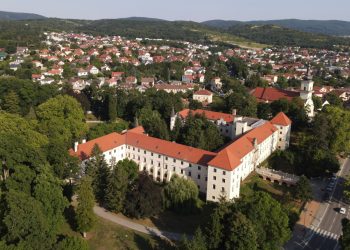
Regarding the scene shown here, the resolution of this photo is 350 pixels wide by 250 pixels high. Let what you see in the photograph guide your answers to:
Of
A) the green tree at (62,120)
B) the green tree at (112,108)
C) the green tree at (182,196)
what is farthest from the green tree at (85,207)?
the green tree at (112,108)

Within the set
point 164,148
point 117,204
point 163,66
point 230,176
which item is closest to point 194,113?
point 164,148

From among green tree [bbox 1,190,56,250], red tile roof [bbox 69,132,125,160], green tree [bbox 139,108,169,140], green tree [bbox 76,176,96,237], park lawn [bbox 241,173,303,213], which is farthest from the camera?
green tree [bbox 139,108,169,140]

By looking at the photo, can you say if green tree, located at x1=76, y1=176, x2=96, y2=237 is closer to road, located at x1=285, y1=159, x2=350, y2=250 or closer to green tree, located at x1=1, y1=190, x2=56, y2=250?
green tree, located at x1=1, y1=190, x2=56, y2=250

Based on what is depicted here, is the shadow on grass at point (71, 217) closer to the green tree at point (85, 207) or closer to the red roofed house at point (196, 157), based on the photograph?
the green tree at point (85, 207)

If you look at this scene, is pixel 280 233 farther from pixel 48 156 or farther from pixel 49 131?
pixel 49 131

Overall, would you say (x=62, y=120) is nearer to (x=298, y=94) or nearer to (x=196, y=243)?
(x=196, y=243)

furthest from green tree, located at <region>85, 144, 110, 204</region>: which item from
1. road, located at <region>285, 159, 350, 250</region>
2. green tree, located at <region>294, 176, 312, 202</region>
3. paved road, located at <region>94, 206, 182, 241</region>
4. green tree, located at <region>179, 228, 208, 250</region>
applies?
green tree, located at <region>294, 176, 312, 202</region>

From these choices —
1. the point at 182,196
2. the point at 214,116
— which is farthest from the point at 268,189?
the point at 214,116
